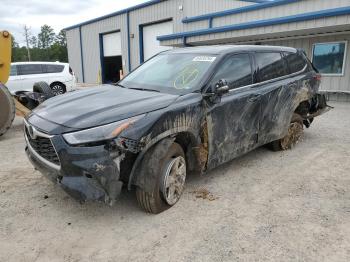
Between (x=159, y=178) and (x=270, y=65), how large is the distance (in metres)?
2.81

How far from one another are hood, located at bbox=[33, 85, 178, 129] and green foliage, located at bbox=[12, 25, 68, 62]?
75.5 metres

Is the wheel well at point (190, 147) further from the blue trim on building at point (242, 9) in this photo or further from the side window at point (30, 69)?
the side window at point (30, 69)

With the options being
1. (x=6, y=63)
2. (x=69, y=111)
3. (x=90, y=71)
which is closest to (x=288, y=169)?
(x=69, y=111)

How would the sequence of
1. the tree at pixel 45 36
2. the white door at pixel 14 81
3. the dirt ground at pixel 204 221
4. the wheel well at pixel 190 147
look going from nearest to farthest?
the dirt ground at pixel 204 221 < the wheel well at pixel 190 147 < the white door at pixel 14 81 < the tree at pixel 45 36

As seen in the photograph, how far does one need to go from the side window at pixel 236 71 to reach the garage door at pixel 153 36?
16.1 metres

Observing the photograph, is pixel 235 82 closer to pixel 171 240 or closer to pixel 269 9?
pixel 171 240

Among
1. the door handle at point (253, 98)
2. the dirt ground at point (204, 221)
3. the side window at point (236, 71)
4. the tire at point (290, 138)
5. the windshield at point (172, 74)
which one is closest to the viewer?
the dirt ground at point (204, 221)

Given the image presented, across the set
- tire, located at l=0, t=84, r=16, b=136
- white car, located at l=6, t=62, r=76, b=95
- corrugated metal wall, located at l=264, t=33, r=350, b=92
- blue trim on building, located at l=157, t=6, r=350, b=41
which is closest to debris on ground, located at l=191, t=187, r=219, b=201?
tire, located at l=0, t=84, r=16, b=136

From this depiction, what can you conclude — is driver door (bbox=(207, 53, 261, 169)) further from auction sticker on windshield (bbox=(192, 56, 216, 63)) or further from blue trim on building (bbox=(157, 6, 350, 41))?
blue trim on building (bbox=(157, 6, 350, 41))

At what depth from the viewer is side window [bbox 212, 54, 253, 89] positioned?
415 centimetres

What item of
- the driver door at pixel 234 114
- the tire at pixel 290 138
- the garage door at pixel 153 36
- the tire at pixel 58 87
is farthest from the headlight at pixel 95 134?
the garage door at pixel 153 36

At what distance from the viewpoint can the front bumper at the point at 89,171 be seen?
2.96m

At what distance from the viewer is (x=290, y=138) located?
588 centimetres

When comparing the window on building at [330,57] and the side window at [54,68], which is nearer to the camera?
the window on building at [330,57]
